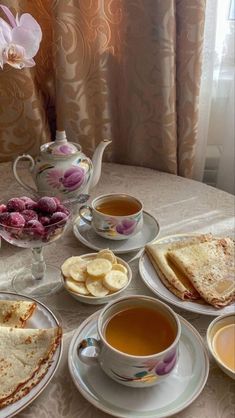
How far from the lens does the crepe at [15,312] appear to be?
→ 0.73 m

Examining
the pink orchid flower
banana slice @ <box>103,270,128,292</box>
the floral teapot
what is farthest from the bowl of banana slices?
the pink orchid flower

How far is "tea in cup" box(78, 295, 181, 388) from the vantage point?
2.02ft

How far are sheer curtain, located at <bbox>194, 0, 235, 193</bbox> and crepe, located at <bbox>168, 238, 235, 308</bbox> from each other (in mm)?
642

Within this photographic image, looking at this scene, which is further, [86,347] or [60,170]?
[60,170]

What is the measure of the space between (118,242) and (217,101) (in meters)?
0.76

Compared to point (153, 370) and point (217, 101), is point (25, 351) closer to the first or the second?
point (153, 370)

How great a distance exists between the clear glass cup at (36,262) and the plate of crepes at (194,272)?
0.59 feet

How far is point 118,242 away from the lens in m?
1.00

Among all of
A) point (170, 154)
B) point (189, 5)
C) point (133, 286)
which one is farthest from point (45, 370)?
point (189, 5)

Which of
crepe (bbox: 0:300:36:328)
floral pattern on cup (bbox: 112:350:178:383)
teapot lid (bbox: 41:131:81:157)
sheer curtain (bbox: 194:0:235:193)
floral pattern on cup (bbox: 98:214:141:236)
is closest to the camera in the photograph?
floral pattern on cup (bbox: 112:350:178:383)

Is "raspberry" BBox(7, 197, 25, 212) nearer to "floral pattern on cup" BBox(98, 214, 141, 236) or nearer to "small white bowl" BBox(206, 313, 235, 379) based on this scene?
"floral pattern on cup" BBox(98, 214, 141, 236)

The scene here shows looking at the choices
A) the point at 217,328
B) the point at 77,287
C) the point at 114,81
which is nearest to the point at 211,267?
the point at 217,328

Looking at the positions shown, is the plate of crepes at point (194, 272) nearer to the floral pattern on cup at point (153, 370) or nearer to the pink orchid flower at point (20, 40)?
the floral pattern on cup at point (153, 370)

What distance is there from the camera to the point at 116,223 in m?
0.97
